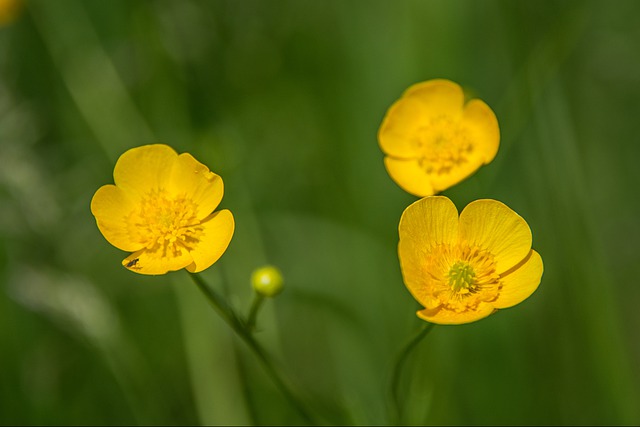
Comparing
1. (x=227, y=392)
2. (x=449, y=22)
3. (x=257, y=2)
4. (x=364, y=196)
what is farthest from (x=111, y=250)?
(x=449, y=22)

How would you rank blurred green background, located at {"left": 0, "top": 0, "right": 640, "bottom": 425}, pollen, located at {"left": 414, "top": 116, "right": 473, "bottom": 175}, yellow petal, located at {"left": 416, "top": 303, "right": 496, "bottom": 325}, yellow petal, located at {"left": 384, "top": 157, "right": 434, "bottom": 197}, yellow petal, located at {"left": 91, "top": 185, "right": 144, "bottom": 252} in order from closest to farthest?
yellow petal, located at {"left": 416, "top": 303, "right": 496, "bottom": 325}
yellow petal, located at {"left": 91, "top": 185, "right": 144, "bottom": 252}
yellow petal, located at {"left": 384, "top": 157, "right": 434, "bottom": 197}
pollen, located at {"left": 414, "top": 116, "right": 473, "bottom": 175}
blurred green background, located at {"left": 0, "top": 0, "right": 640, "bottom": 425}

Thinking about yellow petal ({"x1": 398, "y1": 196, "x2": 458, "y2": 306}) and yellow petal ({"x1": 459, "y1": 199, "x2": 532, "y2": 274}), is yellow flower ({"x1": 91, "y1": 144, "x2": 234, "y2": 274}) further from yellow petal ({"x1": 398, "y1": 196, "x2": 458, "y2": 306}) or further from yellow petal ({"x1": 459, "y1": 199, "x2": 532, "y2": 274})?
yellow petal ({"x1": 459, "y1": 199, "x2": 532, "y2": 274})

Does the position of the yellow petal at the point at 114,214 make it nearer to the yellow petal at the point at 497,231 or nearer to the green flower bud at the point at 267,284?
the green flower bud at the point at 267,284

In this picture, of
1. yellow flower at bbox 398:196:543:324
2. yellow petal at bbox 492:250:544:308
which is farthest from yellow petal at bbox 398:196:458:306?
yellow petal at bbox 492:250:544:308

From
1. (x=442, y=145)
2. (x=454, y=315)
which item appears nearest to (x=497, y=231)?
(x=454, y=315)

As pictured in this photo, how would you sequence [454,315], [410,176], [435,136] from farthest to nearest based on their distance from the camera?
[435,136] → [410,176] → [454,315]

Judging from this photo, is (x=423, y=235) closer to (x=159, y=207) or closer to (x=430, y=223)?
(x=430, y=223)
